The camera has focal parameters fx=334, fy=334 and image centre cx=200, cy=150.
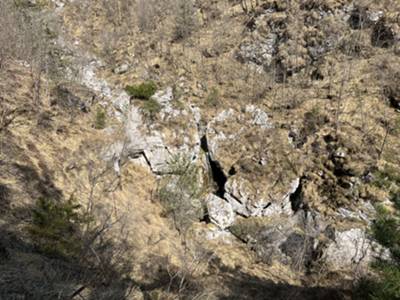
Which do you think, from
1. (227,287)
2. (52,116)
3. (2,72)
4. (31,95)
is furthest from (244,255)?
(2,72)

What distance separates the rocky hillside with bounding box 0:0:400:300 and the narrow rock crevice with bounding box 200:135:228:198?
0.08 m

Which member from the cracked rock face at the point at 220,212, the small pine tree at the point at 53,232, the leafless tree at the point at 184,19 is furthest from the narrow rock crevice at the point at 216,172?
the leafless tree at the point at 184,19

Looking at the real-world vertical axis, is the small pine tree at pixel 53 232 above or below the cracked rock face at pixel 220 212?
above

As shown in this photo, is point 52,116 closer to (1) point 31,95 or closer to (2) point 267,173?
(1) point 31,95

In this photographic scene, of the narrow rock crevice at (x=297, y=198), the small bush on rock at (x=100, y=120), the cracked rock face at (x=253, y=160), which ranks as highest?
the small bush on rock at (x=100, y=120)

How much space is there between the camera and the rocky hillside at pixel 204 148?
28.8 feet

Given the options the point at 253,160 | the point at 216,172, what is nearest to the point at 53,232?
the point at 216,172

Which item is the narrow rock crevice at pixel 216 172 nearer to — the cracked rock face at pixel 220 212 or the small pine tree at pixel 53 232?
the cracked rock face at pixel 220 212

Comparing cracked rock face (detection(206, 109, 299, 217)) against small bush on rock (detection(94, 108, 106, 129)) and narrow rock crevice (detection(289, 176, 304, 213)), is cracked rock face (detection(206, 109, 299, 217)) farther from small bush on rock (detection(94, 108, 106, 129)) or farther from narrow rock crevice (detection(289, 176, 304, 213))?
small bush on rock (detection(94, 108, 106, 129))

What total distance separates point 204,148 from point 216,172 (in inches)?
49.1

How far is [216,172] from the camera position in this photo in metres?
15.2

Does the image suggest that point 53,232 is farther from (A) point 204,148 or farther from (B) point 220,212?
(A) point 204,148

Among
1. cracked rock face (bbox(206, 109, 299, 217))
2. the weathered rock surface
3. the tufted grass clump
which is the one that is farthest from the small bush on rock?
the weathered rock surface

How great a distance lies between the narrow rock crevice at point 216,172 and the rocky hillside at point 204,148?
0.28ft
